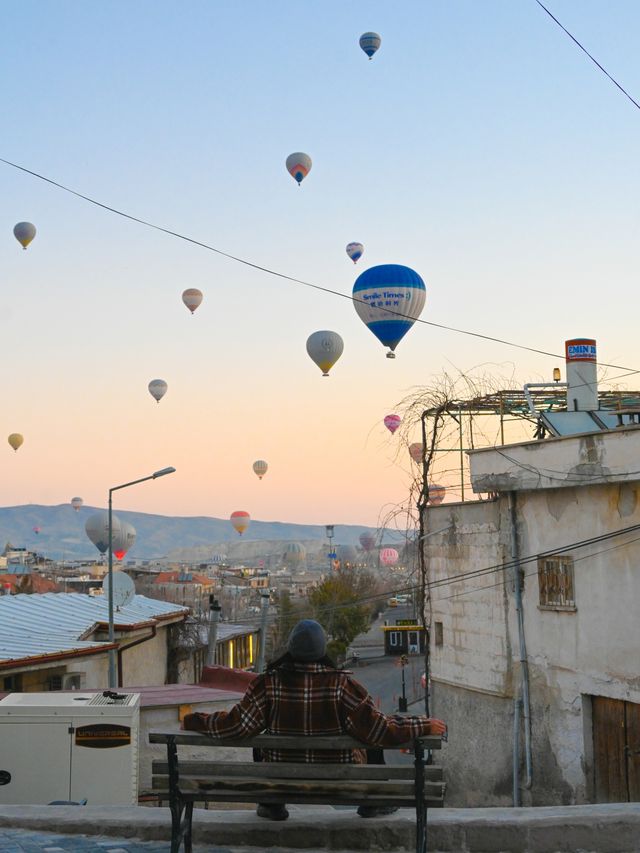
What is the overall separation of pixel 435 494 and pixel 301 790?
54.4ft

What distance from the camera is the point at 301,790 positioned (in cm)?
552

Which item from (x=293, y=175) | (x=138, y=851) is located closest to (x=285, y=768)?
(x=138, y=851)

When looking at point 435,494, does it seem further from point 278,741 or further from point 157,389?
point 157,389

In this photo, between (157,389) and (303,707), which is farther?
(157,389)

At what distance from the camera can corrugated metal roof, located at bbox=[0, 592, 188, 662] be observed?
21.0 meters

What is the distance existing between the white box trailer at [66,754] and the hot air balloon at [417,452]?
37.9 feet

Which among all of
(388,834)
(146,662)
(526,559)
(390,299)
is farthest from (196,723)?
(390,299)

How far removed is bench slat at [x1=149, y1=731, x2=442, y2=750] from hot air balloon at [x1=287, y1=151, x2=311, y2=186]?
48545 mm

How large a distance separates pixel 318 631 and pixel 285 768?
2.49 feet

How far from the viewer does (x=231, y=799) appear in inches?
220

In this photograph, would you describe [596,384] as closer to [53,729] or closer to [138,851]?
[53,729]

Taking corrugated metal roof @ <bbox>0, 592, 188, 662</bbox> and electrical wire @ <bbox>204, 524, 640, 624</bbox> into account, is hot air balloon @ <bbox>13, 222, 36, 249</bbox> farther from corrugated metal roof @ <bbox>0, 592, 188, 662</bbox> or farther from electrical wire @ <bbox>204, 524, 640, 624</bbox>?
electrical wire @ <bbox>204, 524, 640, 624</bbox>

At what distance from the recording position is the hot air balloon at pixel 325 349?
4444cm

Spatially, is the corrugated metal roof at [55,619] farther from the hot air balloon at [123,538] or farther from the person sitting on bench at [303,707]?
the hot air balloon at [123,538]
